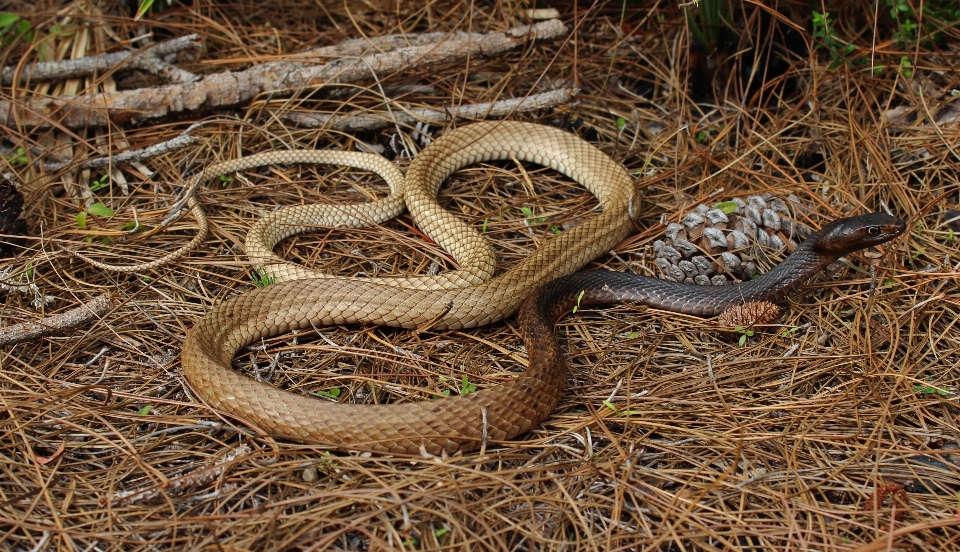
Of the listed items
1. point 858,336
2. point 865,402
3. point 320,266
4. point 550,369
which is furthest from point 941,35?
point 320,266

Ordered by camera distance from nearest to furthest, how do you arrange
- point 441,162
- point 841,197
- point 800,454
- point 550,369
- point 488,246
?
point 800,454, point 550,369, point 488,246, point 841,197, point 441,162

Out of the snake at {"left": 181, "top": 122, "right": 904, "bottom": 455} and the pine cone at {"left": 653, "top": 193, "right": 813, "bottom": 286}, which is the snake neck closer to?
the snake at {"left": 181, "top": 122, "right": 904, "bottom": 455}

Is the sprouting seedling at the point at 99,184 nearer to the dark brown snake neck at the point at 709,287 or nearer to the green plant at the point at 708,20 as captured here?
the dark brown snake neck at the point at 709,287

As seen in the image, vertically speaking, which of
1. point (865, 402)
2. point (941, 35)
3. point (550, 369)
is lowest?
point (865, 402)

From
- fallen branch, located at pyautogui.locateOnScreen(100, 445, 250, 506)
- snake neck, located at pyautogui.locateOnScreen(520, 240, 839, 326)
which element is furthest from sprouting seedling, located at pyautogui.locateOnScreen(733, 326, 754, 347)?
fallen branch, located at pyautogui.locateOnScreen(100, 445, 250, 506)

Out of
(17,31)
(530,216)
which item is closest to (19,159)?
(17,31)

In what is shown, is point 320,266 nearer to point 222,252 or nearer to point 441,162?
point 222,252

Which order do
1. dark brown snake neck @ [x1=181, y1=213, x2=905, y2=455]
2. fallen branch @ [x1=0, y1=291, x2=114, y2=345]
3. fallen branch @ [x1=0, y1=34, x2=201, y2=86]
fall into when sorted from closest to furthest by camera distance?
dark brown snake neck @ [x1=181, y1=213, x2=905, y2=455], fallen branch @ [x1=0, y1=291, x2=114, y2=345], fallen branch @ [x1=0, y1=34, x2=201, y2=86]

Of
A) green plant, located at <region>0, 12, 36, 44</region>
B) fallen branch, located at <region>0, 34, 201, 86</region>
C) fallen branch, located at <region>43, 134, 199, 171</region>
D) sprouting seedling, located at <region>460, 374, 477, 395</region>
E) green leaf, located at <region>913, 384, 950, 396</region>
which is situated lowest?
green leaf, located at <region>913, 384, 950, 396</region>

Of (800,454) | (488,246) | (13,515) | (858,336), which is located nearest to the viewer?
(13,515)
